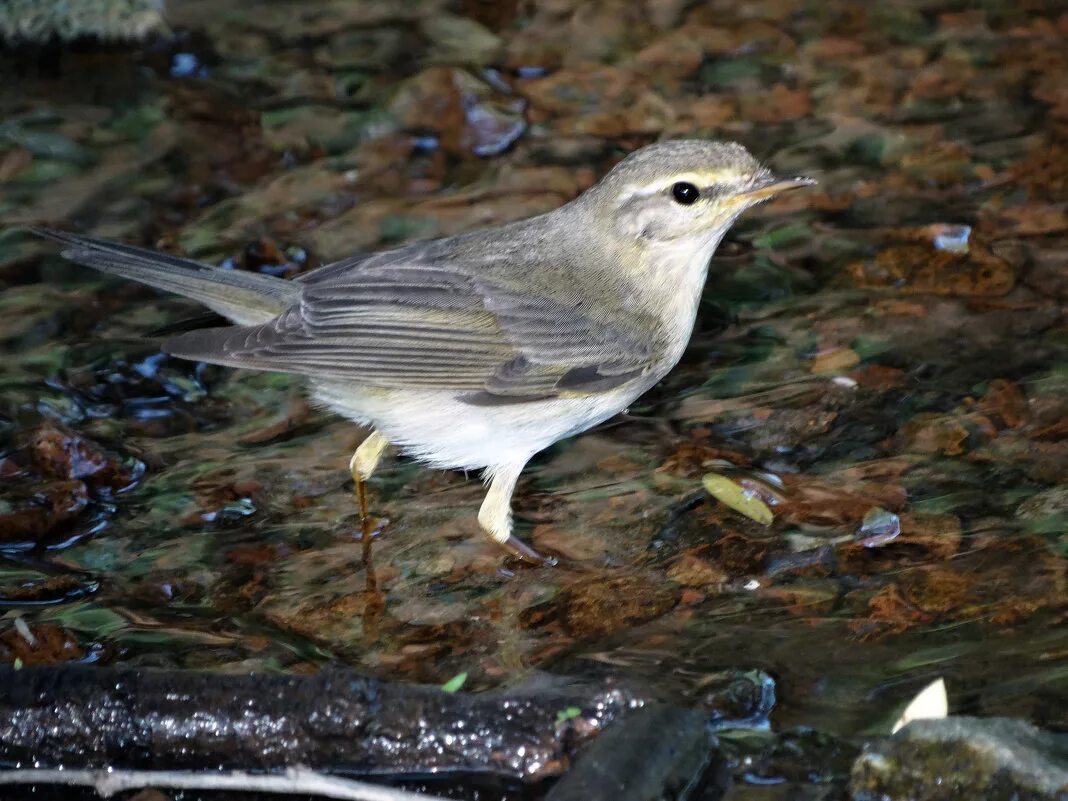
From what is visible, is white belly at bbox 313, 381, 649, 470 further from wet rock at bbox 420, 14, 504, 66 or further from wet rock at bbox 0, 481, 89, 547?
wet rock at bbox 420, 14, 504, 66

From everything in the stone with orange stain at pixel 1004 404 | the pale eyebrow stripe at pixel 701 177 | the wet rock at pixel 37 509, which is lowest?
the wet rock at pixel 37 509

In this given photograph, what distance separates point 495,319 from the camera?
5.74 m

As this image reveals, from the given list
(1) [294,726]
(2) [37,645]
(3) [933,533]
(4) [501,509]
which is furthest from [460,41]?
(1) [294,726]

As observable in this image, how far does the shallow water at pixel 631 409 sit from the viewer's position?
4.82 meters

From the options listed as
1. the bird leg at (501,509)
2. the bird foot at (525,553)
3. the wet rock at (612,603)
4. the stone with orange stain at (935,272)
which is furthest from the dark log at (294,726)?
the stone with orange stain at (935,272)

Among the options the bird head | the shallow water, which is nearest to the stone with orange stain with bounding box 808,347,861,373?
the shallow water

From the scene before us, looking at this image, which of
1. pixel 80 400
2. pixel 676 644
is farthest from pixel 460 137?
pixel 676 644

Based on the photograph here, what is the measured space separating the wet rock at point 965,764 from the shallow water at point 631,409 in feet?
0.83

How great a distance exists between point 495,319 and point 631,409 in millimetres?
A: 1035

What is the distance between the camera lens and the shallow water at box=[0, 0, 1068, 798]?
15.8 ft

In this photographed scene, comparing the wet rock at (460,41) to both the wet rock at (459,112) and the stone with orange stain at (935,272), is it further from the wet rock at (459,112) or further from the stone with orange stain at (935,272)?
the stone with orange stain at (935,272)

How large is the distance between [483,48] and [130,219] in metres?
2.85

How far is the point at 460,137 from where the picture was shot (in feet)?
28.5

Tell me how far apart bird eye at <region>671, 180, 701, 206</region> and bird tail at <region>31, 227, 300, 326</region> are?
1553mm
